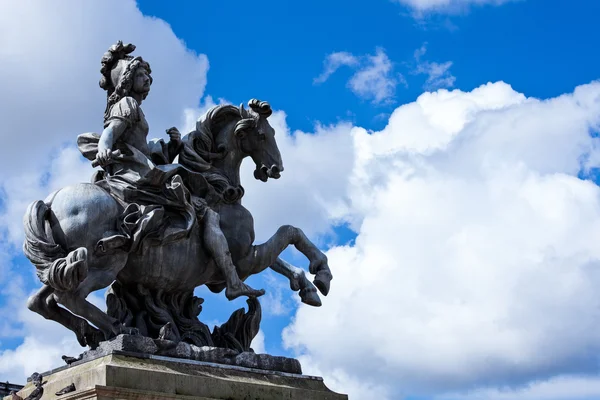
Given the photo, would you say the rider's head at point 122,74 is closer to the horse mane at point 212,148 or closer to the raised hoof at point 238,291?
the horse mane at point 212,148

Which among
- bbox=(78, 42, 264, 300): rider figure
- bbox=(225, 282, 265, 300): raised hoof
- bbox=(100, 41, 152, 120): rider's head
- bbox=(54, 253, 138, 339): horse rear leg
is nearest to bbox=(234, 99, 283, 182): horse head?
bbox=(78, 42, 264, 300): rider figure

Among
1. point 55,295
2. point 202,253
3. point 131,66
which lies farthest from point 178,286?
point 131,66

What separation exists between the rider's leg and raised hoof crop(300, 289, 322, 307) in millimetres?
1044

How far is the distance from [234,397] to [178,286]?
1.79 meters

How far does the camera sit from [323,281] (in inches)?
543

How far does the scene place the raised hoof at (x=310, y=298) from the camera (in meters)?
13.7

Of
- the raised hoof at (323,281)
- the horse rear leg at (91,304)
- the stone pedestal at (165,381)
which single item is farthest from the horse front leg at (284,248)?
the horse rear leg at (91,304)

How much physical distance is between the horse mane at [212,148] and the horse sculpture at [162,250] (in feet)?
0.04

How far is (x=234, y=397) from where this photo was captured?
39.3 ft

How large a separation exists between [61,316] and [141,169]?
6.84 feet

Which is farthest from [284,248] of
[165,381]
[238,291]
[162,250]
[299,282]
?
[165,381]

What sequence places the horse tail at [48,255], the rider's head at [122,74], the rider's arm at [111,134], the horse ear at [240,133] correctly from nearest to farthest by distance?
the horse tail at [48,255]
the rider's arm at [111,134]
the rider's head at [122,74]
the horse ear at [240,133]

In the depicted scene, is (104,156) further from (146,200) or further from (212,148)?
(212,148)

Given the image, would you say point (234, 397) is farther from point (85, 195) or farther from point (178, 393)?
point (85, 195)
